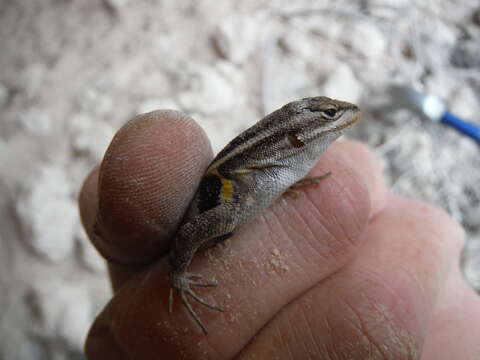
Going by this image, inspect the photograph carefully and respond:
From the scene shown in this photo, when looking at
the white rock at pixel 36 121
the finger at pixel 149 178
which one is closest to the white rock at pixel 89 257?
the white rock at pixel 36 121

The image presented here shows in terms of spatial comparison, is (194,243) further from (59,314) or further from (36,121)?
(36,121)

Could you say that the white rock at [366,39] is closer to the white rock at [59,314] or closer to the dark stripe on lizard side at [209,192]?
the dark stripe on lizard side at [209,192]

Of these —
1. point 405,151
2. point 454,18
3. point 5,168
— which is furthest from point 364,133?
point 5,168

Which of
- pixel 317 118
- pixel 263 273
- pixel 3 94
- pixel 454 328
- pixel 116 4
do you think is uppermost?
pixel 116 4

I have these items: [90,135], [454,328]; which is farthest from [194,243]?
[90,135]

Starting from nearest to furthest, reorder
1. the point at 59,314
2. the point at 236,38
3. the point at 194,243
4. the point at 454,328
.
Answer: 1. the point at 194,243
2. the point at 454,328
3. the point at 59,314
4. the point at 236,38

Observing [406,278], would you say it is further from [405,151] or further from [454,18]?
[454,18]
